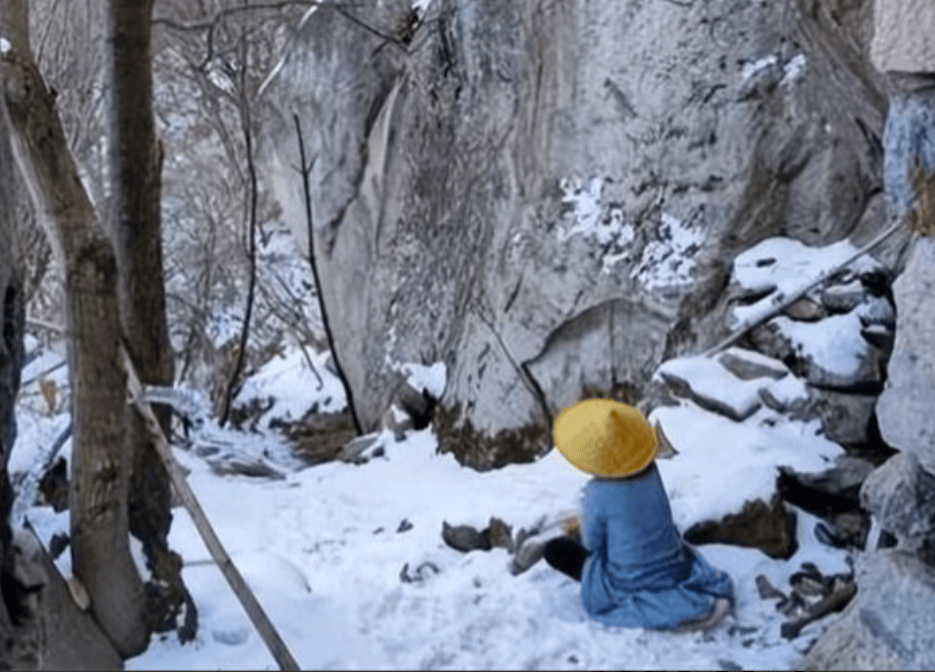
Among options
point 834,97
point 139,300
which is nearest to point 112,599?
point 139,300

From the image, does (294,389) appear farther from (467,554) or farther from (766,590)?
(766,590)

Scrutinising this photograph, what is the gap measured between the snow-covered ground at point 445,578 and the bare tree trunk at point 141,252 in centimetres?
12

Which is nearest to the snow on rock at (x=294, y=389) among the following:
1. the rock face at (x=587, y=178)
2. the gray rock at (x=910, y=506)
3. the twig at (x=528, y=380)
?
the rock face at (x=587, y=178)

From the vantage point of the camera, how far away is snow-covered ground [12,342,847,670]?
315 centimetres

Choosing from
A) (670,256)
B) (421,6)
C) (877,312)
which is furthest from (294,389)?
(877,312)

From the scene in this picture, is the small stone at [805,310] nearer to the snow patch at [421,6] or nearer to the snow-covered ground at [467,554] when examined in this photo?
the snow-covered ground at [467,554]

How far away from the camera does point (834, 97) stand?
474cm

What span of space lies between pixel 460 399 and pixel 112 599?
3.21m

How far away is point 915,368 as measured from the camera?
2500mm

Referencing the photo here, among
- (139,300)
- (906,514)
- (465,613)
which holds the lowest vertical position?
(465,613)

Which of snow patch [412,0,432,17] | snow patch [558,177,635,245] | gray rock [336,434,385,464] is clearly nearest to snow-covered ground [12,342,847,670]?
gray rock [336,434,385,464]

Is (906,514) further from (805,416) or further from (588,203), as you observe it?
(588,203)

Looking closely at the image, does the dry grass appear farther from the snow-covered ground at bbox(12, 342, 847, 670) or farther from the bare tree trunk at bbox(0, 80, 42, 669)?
the bare tree trunk at bbox(0, 80, 42, 669)

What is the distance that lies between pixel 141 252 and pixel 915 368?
6.65 ft
